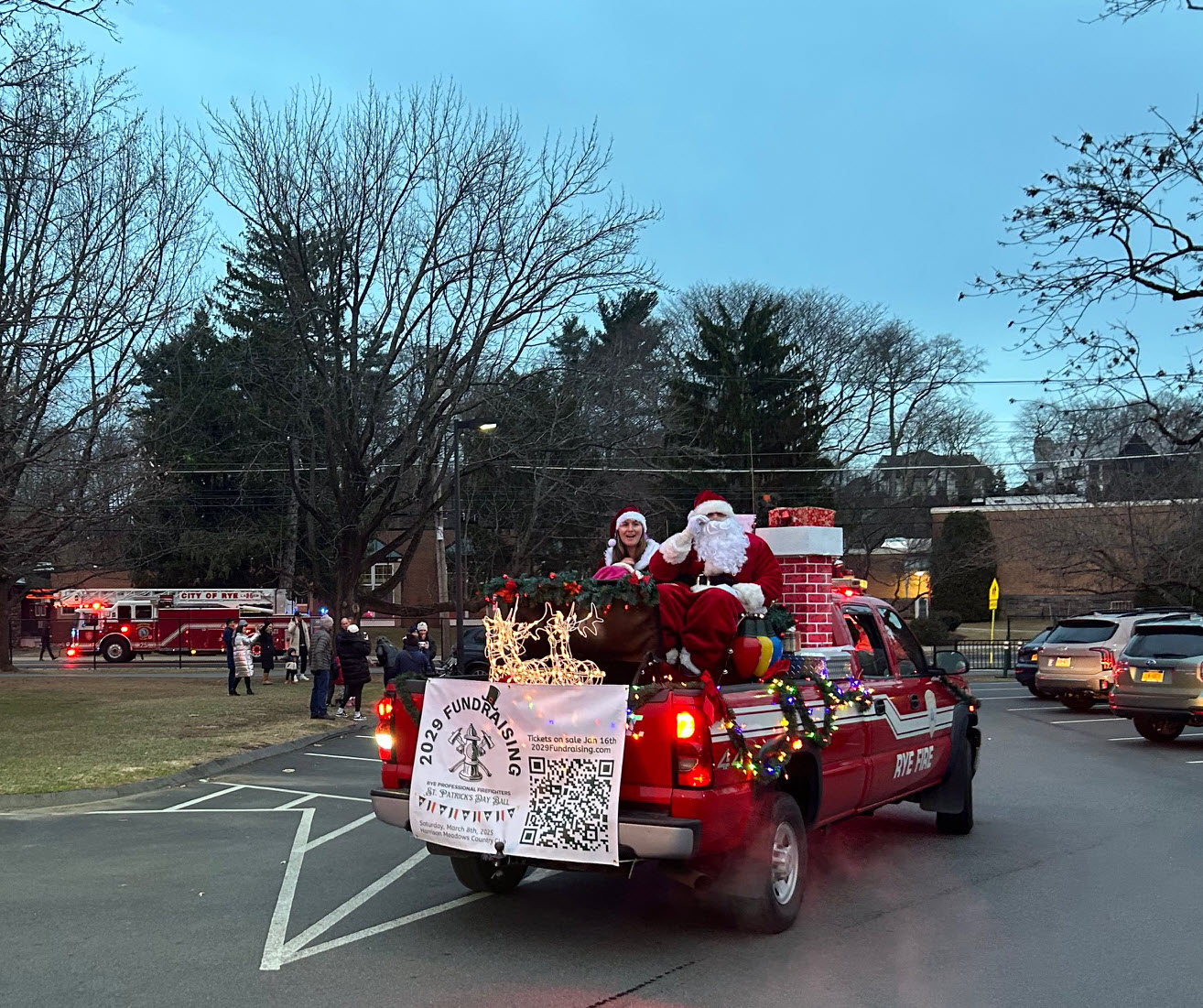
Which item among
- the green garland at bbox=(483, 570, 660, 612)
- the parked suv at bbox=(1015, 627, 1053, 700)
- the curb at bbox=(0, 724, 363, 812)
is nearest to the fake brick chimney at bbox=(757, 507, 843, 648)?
the green garland at bbox=(483, 570, 660, 612)

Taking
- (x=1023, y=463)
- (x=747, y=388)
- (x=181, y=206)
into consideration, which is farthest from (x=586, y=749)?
(x=747, y=388)

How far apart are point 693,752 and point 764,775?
58 cm

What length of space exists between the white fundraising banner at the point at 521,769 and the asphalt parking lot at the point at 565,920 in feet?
1.83

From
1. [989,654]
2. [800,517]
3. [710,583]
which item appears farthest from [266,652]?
[710,583]

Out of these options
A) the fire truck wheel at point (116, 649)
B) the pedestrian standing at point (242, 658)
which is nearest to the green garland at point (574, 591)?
the pedestrian standing at point (242, 658)

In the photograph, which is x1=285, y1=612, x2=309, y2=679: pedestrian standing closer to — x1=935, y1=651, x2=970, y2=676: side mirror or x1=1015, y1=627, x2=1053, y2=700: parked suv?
x1=1015, y1=627, x2=1053, y2=700: parked suv

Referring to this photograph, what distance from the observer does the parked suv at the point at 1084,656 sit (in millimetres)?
19656

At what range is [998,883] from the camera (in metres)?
7.20

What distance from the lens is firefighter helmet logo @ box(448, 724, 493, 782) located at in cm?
597

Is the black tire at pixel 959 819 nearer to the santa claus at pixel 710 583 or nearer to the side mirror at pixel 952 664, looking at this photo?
the side mirror at pixel 952 664

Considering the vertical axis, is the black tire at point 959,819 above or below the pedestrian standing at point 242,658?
below

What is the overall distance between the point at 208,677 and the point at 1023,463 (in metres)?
28.9

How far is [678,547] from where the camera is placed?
7145mm

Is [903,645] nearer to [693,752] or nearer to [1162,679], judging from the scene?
[693,752]
